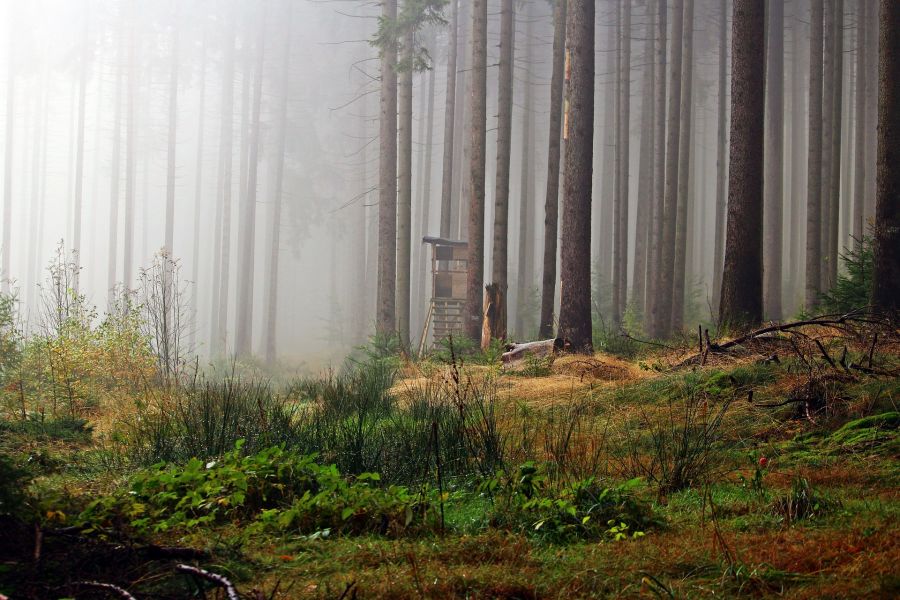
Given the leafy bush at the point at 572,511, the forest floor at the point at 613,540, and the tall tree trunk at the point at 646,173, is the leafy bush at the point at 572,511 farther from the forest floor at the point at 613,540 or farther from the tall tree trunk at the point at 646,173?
the tall tree trunk at the point at 646,173

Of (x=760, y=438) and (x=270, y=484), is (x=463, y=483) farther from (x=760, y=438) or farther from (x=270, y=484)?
(x=760, y=438)

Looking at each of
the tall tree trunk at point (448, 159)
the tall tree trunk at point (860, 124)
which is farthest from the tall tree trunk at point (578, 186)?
the tall tree trunk at point (860, 124)

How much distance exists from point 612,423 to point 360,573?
155 inches

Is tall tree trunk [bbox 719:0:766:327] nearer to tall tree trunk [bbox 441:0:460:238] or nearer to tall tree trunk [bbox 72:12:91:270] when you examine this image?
tall tree trunk [bbox 441:0:460:238]

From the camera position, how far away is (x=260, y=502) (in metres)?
4.17

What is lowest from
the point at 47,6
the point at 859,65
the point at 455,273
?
the point at 455,273

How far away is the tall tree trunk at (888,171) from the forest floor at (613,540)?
4194 millimetres

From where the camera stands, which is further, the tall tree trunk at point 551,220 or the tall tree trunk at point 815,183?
the tall tree trunk at point 815,183

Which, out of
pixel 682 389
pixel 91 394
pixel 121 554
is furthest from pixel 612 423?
pixel 91 394

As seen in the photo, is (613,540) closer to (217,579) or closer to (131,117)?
(217,579)

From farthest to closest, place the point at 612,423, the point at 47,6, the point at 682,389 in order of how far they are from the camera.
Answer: the point at 47,6
the point at 682,389
the point at 612,423

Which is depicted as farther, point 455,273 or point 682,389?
point 455,273

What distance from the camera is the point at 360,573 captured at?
123 inches

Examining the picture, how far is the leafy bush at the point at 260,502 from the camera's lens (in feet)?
12.1
